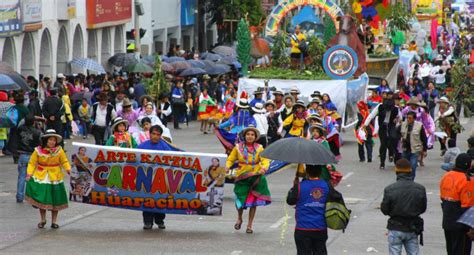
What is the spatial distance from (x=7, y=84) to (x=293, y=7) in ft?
53.3

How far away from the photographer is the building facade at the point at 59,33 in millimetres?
39562

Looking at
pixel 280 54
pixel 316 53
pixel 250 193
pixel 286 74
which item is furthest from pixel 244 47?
pixel 250 193

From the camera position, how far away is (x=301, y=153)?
13344mm

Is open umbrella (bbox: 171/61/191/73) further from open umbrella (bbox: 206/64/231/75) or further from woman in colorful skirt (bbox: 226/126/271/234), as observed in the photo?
woman in colorful skirt (bbox: 226/126/271/234)

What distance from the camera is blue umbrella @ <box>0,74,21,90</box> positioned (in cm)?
2803

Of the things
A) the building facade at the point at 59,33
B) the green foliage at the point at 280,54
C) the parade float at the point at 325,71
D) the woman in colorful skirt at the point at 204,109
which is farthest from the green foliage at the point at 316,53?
the building facade at the point at 59,33

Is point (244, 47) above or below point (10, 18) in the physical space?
below

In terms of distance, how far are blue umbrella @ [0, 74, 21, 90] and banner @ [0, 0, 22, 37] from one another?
9164mm

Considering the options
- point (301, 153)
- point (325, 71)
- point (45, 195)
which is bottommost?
point (45, 195)

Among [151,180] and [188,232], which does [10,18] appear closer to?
[151,180]

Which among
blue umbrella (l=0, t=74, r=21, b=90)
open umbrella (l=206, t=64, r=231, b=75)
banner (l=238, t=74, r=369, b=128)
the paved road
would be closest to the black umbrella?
the paved road

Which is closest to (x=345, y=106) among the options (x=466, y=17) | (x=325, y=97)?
(x=325, y=97)

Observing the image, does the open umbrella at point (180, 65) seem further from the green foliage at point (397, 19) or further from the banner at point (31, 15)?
the green foliage at point (397, 19)

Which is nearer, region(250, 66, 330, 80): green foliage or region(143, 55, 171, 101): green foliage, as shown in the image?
region(250, 66, 330, 80): green foliage
